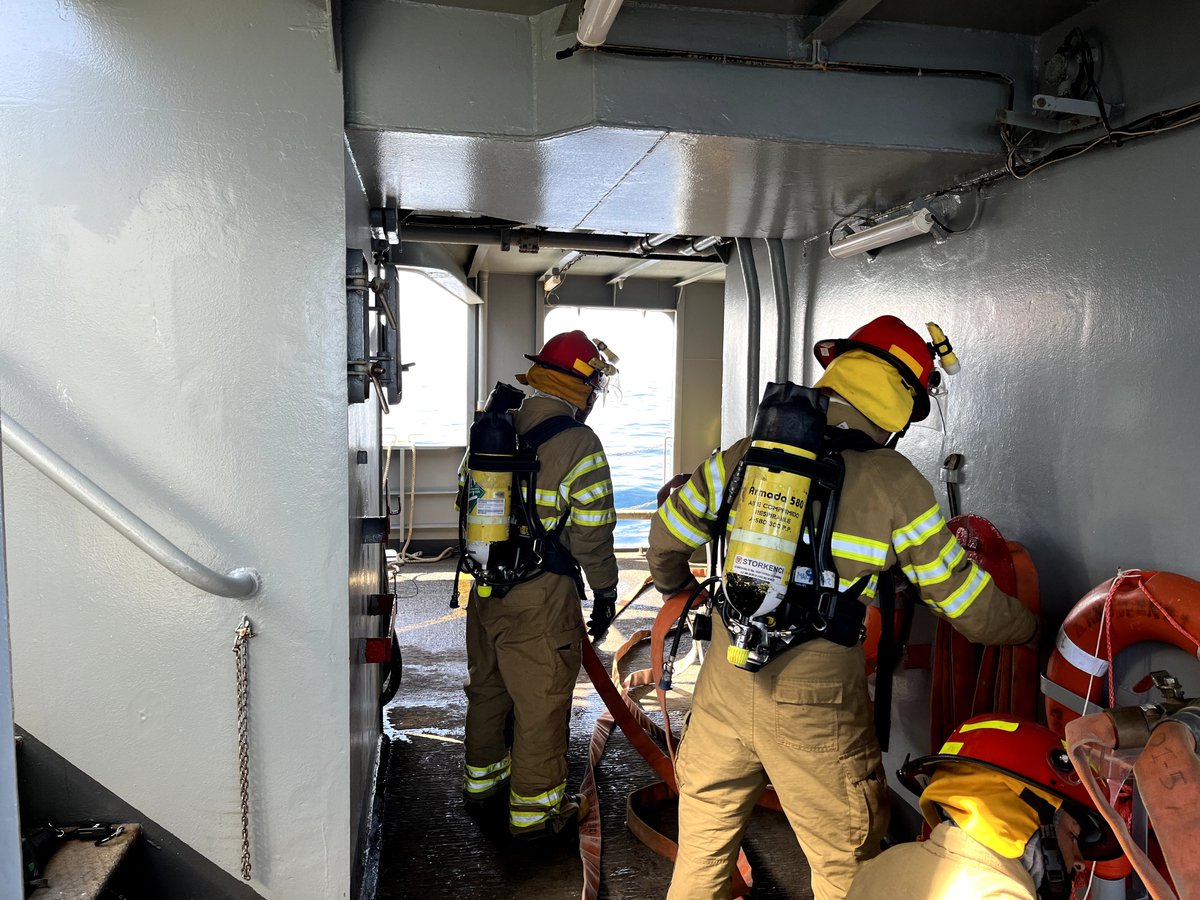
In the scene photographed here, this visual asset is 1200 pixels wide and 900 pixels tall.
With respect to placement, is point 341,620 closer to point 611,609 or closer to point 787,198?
point 611,609

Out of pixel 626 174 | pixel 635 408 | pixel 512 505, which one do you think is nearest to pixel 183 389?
pixel 512 505

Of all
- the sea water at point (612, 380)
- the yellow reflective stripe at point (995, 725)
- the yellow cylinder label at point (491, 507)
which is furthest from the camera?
the sea water at point (612, 380)

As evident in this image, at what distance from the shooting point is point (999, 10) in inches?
107

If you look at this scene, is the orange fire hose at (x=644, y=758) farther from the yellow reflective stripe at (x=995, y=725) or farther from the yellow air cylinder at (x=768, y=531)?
the yellow reflective stripe at (x=995, y=725)

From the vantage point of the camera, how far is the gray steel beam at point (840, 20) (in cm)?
247

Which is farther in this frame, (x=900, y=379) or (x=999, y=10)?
(x=999, y=10)

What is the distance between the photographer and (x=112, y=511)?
7.38 feet

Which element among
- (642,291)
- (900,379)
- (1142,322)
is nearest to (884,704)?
(900,379)

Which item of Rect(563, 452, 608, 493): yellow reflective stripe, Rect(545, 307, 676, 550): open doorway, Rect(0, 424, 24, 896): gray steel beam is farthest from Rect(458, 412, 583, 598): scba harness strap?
Rect(545, 307, 676, 550): open doorway

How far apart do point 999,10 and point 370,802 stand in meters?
3.93

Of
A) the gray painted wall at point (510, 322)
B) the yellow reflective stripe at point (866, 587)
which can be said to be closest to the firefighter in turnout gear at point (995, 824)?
the yellow reflective stripe at point (866, 587)

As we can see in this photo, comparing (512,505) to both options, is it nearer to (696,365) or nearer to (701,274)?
(701,274)

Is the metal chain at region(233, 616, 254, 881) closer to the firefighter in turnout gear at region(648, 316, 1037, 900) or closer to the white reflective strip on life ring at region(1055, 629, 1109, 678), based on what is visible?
the firefighter in turnout gear at region(648, 316, 1037, 900)

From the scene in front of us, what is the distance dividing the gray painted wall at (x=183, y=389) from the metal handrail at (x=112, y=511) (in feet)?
0.57
